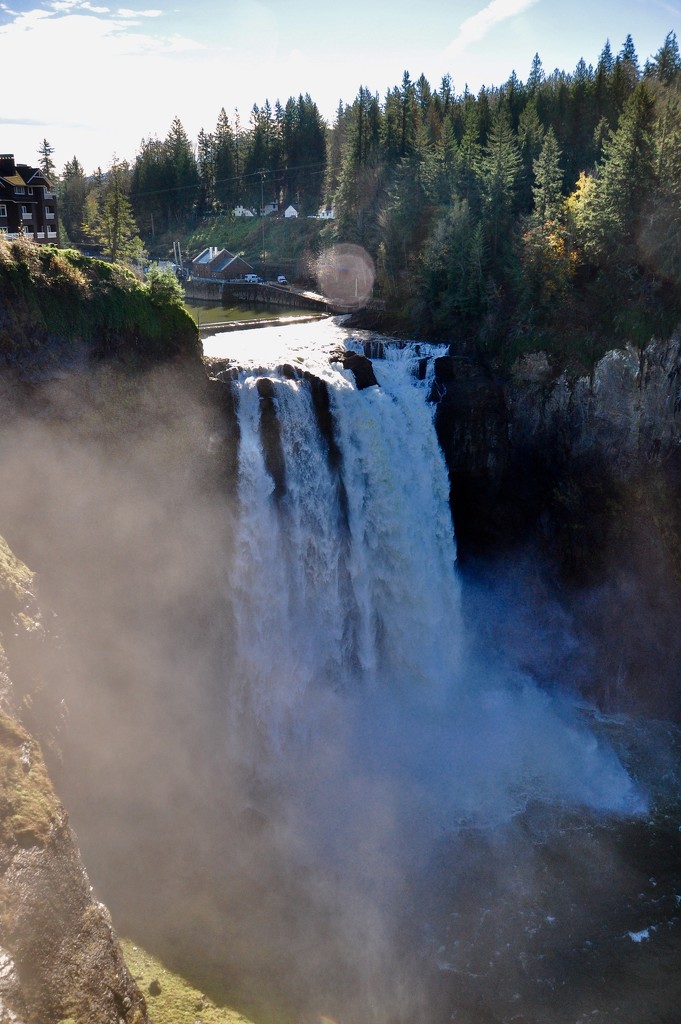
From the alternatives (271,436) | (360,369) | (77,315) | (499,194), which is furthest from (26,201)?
(271,436)

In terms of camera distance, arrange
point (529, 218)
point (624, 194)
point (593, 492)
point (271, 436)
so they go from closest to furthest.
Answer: point (271, 436) → point (593, 492) → point (624, 194) → point (529, 218)

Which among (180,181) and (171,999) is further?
(180,181)

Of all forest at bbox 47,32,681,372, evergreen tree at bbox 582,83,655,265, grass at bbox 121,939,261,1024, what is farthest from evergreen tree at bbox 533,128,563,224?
grass at bbox 121,939,261,1024

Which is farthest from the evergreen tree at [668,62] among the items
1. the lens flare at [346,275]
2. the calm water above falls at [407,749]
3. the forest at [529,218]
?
the calm water above falls at [407,749]

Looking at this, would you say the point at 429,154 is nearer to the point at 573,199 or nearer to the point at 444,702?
the point at 573,199

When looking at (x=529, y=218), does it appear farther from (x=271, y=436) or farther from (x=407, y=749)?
(x=407, y=749)

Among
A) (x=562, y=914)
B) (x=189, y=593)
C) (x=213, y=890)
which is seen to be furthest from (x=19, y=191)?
(x=562, y=914)

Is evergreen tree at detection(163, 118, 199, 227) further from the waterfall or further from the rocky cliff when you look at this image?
the rocky cliff
